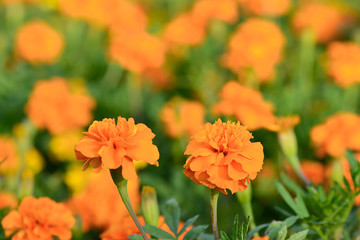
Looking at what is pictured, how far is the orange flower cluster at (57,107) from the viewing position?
1659mm

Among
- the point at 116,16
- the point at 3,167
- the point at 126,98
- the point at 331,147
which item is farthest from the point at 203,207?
the point at 116,16

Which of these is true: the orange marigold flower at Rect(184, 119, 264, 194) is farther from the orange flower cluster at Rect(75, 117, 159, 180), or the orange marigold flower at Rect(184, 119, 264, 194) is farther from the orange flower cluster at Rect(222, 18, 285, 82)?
the orange flower cluster at Rect(222, 18, 285, 82)

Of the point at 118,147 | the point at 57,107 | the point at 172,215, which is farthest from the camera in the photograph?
the point at 57,107

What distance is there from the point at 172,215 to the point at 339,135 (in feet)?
1.85

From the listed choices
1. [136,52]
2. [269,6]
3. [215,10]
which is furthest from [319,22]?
[136,52]

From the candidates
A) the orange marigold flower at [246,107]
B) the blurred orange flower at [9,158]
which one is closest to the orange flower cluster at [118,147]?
the orange marigold flower at [246,107]

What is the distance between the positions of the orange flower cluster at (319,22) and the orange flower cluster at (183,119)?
69 cm

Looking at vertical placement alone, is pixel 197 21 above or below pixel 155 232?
below

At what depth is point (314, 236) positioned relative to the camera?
0.87 m

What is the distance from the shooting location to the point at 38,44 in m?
1.97

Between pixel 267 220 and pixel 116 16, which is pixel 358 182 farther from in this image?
pixel 116 16

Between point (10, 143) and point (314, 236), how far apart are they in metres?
1.05

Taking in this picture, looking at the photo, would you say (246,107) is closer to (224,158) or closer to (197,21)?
(224,158)

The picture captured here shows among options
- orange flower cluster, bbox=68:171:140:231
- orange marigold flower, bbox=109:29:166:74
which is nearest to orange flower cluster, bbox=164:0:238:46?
orange marigold flower, bbox=109:29:166:74
